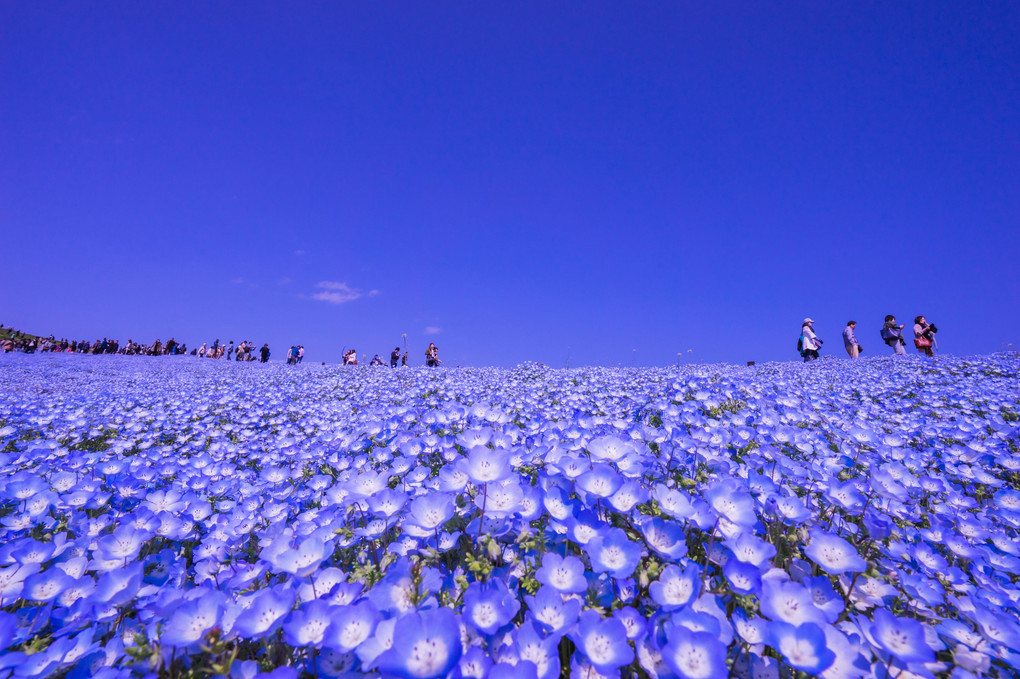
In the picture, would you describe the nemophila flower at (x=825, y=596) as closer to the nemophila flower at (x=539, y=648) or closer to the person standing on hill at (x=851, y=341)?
the nemophila flower at (x=539, y=648)

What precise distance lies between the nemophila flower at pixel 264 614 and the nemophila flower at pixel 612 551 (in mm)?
974

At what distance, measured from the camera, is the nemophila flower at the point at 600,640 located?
1163 mm

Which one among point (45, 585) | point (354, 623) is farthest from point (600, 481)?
point (45, 585)

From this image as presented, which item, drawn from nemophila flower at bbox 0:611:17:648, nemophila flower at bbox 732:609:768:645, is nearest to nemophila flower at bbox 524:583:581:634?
nemophila flower at bbox 732:609:768:645

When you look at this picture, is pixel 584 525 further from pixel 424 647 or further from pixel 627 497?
pixel 424 647

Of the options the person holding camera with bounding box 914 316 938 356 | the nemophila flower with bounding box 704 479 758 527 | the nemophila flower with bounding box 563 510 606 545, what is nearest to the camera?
the nemophila flower with bounding box 563 510 606 545

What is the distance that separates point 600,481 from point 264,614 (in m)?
1.23

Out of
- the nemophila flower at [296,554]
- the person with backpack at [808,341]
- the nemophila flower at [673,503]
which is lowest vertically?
the nemophila flower at [296,554]

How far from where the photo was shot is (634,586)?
5.11 ft

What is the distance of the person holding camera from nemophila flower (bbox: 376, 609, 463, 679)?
18.4m

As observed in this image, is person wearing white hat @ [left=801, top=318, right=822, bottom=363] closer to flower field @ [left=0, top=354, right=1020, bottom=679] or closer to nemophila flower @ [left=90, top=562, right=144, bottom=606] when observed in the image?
flower field @ [left=0, top=354, right=1020, bottom=679]

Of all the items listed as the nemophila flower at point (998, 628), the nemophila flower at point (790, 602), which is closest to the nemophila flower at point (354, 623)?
the nemophila flower at point (790, 602)

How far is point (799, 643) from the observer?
1167 mm

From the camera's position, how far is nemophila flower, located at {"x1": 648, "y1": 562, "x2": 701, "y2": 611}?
49.5 inches
